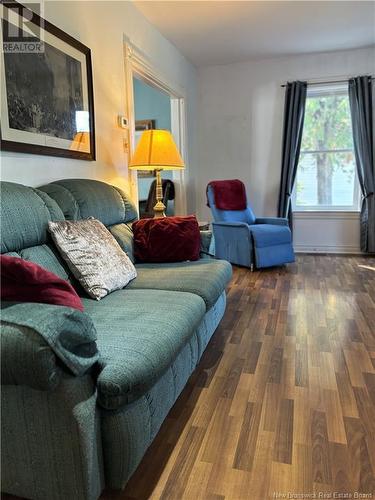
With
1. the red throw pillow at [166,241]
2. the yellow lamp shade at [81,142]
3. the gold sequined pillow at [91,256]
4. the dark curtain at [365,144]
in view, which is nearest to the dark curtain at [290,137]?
the dark curtain at [365,144]

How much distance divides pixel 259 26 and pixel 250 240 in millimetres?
2146

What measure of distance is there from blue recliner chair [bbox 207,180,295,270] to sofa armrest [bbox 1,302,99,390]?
309 cm

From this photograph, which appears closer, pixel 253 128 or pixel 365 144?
pixel 365 144

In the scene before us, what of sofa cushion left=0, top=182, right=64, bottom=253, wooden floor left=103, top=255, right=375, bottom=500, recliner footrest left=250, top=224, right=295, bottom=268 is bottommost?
wooden floor left=103, top=255, right=375, bottom=500

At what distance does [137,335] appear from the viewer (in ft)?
3.99

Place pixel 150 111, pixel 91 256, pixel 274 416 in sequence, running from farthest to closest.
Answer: pixel 150 111 < pixel 91 256 < pixel 274 416

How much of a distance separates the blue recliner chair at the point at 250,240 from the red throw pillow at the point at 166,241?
161 centimetres

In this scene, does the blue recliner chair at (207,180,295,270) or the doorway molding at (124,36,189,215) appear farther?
the blue recliner chair at (207,180,295,270)

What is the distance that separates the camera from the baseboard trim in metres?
4.75

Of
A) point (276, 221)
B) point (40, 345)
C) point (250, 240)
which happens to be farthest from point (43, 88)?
point (276, 221)

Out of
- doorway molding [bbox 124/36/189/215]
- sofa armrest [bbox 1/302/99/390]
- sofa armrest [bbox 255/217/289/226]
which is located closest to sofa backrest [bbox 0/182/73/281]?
sofa armrest [bbox 1/302/99/390]

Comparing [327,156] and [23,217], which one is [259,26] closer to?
[327,156]

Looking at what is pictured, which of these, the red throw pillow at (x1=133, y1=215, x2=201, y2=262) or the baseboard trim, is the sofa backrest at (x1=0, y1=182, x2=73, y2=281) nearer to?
the red throw pillow at (x1=133, y1=215, x2=201, y2=262)

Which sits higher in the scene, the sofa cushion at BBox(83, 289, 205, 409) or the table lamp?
the table lamp
